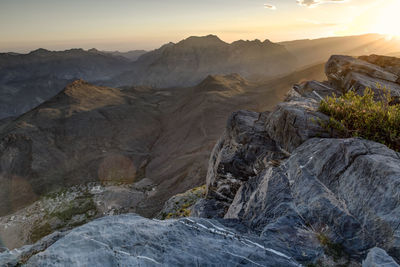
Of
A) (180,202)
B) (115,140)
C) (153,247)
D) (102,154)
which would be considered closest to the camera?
(153,247)

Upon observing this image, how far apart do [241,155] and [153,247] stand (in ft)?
21.9

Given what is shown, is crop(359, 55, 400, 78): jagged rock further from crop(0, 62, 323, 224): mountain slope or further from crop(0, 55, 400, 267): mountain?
crop(0, 62, 323, 224): mountain slope

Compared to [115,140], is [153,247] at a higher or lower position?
higher

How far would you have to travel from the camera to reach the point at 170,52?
196500mm

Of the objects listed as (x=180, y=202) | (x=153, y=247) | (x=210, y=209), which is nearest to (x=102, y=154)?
(x=180, y=202)

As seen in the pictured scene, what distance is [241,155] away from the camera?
417 inches

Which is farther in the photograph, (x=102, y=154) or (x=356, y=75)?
(x=102, y=154)

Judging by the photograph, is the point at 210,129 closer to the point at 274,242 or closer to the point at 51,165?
the point at 51,165

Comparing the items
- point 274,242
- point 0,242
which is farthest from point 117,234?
point 0,242

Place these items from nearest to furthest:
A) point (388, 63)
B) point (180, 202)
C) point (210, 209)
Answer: point (210, 209), point (388, 63), point (180, 202)

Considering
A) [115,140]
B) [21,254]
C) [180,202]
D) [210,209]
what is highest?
[21,254]

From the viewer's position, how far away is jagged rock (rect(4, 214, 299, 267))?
4234mm

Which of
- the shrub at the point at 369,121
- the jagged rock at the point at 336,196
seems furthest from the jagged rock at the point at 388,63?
the jagged rock at the point at 336,196

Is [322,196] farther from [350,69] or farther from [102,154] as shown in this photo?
[102,154]
